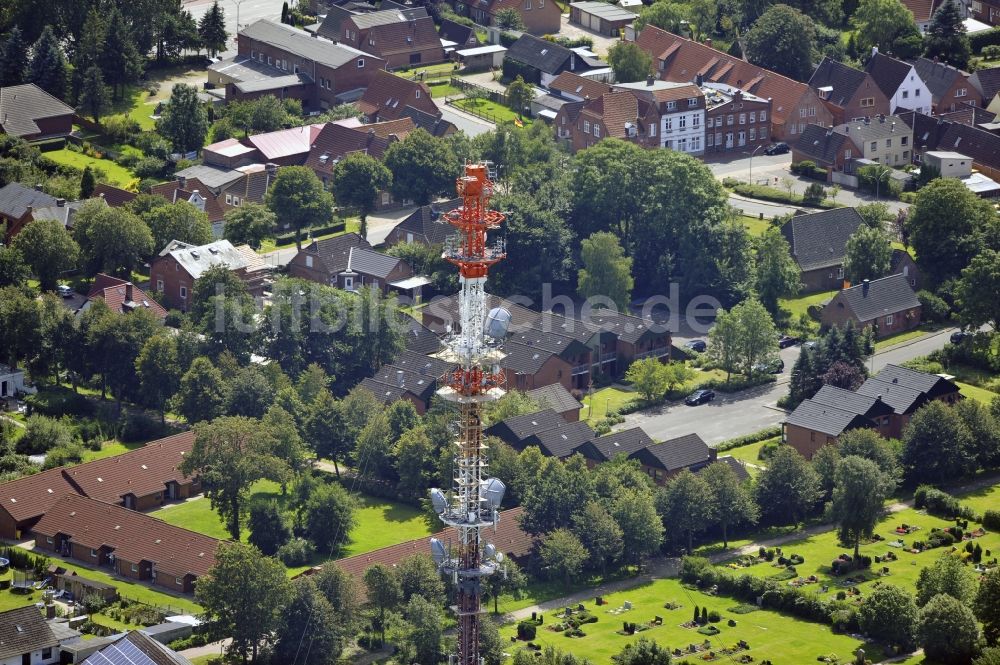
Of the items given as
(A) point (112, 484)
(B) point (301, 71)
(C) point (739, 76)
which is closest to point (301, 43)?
(B) point (301, 71)

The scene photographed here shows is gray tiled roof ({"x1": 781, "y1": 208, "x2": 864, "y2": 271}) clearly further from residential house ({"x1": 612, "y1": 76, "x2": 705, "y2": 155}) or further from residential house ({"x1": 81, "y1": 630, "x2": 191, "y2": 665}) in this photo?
residential house ({"x1": 81, "y1": 630, "x2": 191, "y2": 665})

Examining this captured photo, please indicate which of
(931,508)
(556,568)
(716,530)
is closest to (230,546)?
(556,568)

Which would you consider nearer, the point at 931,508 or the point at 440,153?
the point at 931,508

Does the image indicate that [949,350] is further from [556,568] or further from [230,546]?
[230,546]

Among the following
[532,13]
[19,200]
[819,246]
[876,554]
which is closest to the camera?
[876,554]

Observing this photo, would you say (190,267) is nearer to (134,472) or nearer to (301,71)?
(134,472)

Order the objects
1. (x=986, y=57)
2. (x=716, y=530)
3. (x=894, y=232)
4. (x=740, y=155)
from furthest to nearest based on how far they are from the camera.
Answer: (x=986, y=57) < (x=740, y=155) < (x=894, y=232) < (x=716, y=530)
